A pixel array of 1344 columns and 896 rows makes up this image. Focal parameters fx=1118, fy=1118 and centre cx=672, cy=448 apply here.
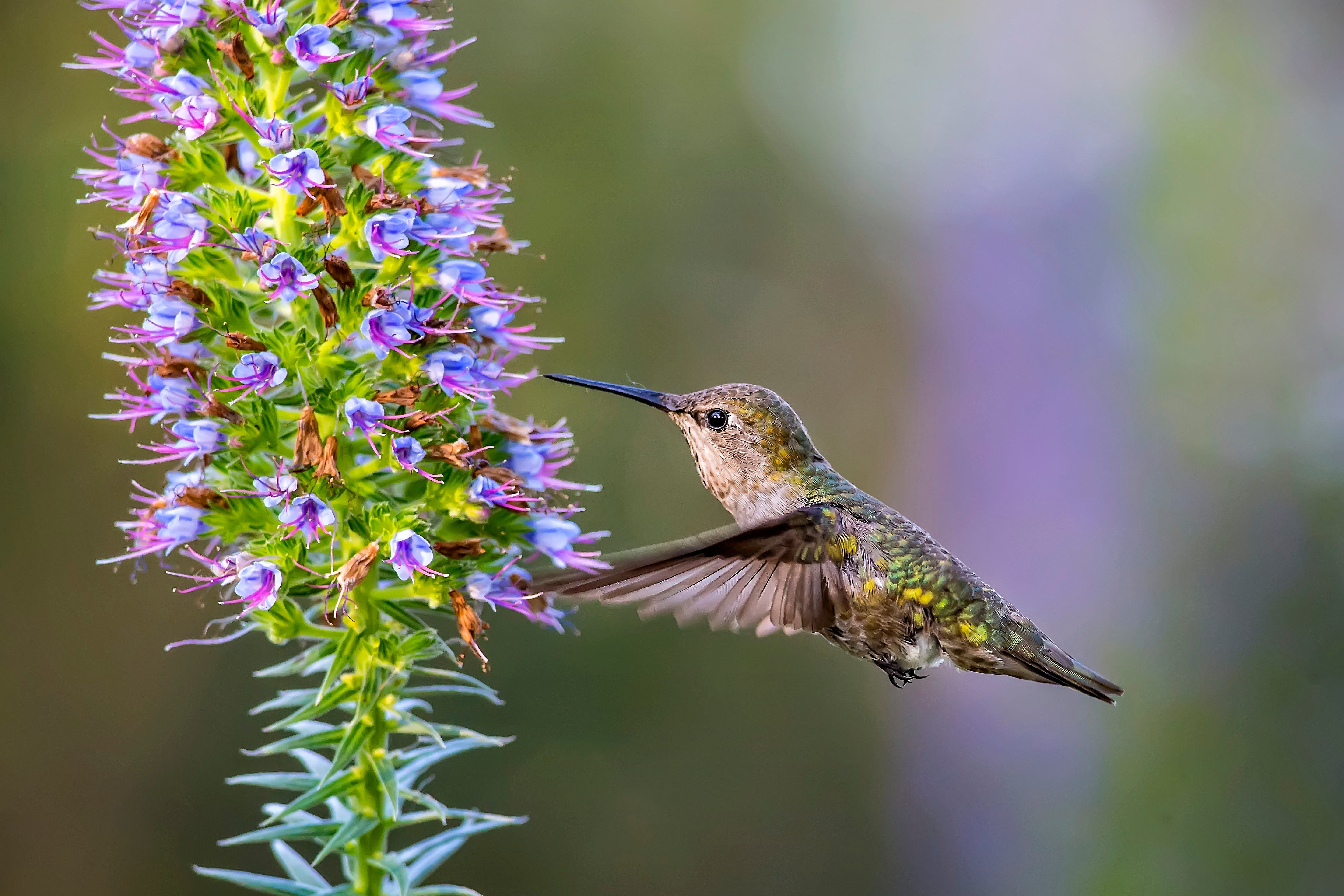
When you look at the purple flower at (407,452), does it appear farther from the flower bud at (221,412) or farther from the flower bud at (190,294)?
the flower bud at (190,294)

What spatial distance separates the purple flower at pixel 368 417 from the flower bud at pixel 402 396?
0.07m

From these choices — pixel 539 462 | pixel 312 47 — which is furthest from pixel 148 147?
pixel 539 462

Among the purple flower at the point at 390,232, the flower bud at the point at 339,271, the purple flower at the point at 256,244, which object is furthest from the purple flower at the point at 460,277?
the purple flower at the point at 256,244

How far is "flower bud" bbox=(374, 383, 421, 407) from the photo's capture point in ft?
10.5

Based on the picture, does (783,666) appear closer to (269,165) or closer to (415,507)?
(415,507)

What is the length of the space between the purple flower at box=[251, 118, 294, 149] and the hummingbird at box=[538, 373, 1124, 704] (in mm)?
1255

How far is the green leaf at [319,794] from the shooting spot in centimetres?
Answer: 292

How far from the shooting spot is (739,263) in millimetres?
8453

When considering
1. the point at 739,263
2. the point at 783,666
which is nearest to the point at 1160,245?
the point at 739,263

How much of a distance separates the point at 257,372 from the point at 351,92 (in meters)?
0.85

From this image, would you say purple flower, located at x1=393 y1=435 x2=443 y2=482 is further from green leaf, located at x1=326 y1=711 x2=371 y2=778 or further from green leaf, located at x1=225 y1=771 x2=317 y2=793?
green leaf, located at x1=225 y1=771 x2=317 y2=793

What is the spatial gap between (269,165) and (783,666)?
6313 millimetres

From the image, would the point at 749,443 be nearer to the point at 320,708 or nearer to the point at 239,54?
the point at 320,708

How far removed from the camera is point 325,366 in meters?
3.22
